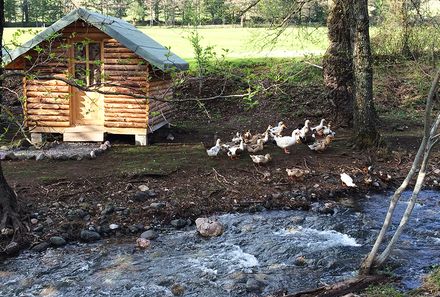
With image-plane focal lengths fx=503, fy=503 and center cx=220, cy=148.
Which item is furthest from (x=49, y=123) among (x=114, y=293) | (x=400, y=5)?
(x=400, y=5)

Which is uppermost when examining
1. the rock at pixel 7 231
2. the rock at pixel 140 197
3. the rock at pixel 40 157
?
the rock at pixel 40 157

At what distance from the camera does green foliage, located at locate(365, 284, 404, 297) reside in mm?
5746

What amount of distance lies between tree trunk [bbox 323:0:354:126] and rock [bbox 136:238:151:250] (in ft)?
29.0

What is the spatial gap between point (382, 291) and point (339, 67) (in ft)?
34.0

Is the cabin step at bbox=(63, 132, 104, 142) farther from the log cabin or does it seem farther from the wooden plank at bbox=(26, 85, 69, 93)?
the wooden plank at bbox=(26, 85, 69, 93)

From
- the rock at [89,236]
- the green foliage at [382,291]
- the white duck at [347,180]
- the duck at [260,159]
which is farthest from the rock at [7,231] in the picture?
the white duck at [347,180]

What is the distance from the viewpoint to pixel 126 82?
43.2 ft

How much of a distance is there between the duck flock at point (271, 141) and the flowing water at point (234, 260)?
250 cm

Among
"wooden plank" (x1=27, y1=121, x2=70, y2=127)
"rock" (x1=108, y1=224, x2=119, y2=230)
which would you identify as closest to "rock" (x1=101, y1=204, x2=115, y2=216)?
"rock" (x1=108, y1=224, x2=119, y2=230)

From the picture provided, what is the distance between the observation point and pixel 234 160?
11914 millimetres

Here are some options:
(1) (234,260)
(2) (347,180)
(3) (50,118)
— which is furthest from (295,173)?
(3) (50,118)

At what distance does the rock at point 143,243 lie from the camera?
27.5 ft

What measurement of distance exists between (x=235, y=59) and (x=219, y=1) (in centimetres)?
570

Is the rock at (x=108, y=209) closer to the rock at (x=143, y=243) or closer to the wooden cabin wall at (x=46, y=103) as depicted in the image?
the rock at (x=143, y=243)
